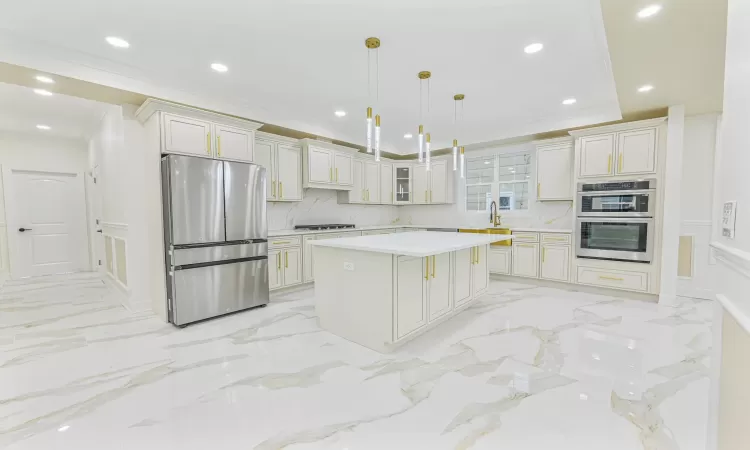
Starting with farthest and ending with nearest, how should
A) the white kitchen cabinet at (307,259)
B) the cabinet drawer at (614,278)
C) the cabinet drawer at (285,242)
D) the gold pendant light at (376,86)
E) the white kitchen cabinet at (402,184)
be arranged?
the white kitchen cabinet at (402,184), the white kitchen cabinet at (307,259), the cabinet drawer at (285,242), the cabinet drawer at (614,278), the gold pendant light at (376,86)

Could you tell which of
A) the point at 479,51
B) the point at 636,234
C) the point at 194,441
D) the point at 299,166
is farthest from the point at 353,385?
the point at 636,234

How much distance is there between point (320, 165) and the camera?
499cm

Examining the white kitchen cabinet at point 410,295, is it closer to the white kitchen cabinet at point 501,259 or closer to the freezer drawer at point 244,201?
the freezer drawer at point 244,201

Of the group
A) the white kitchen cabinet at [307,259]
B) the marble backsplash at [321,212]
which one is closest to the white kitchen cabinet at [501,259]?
the marble backsplash at [321,212]

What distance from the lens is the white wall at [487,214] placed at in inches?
197

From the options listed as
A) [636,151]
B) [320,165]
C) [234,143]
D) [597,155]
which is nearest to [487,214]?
[597,155]

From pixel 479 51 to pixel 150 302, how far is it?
14.4 ft

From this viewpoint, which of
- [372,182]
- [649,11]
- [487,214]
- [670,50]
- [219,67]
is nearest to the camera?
[649,11]

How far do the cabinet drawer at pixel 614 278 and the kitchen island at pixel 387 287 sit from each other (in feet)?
6.63

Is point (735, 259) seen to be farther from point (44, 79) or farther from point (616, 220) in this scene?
point (44, 79)

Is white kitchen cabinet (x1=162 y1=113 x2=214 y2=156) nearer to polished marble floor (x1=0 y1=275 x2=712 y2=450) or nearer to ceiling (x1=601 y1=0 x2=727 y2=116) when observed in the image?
polished marble floor (x1=0 y1=275 x2=712 y2=450)

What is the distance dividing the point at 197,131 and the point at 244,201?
89cm

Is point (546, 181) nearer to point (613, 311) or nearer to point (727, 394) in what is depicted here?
point (613, 311)

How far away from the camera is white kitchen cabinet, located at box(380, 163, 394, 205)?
246 inches
